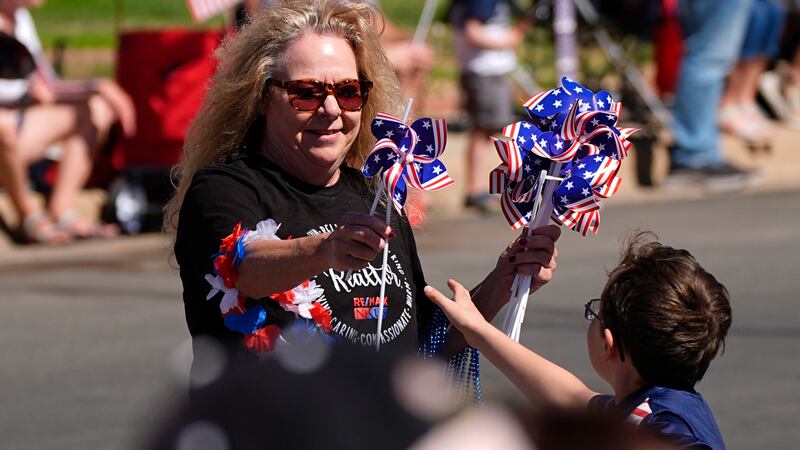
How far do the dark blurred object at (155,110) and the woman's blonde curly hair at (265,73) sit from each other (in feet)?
20.4

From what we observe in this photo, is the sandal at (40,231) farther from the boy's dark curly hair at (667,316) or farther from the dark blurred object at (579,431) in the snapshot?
the dark blurred object at (579,431)

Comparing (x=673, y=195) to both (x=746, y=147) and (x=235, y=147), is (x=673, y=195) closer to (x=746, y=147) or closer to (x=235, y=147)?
(x=746, y=147)

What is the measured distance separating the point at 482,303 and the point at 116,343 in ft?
13.5

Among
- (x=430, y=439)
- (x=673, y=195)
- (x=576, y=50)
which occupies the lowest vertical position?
(x=673, y=195)

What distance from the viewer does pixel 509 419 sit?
48.4 inches

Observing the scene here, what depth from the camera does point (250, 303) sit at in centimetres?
286

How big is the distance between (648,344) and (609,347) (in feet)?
0.26

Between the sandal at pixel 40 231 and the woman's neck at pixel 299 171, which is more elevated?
the woman's neck at pixel 299 171

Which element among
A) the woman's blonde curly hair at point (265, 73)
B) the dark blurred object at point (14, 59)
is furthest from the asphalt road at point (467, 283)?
the woman's blonde curly hair at point (265, 73)

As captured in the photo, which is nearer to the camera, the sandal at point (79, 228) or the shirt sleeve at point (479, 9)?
the sandal at point (79, 228)

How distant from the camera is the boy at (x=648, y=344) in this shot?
2760mm

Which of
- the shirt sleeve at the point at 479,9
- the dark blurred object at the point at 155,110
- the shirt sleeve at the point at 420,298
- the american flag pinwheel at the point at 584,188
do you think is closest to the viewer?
the american flag pinwheel at the point at 584,188

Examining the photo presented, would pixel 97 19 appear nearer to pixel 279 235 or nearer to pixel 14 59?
pixel 14 59

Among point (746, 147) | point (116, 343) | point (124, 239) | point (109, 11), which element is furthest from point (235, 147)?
point (109, 11)
